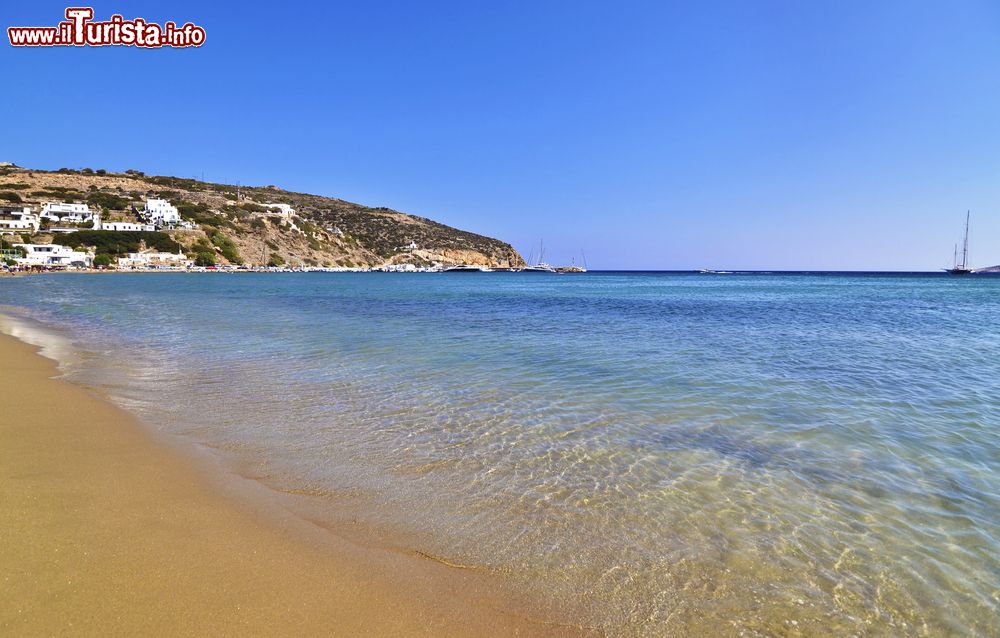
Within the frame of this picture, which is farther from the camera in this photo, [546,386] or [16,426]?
[546,386]

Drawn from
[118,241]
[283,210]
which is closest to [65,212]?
[118,241]

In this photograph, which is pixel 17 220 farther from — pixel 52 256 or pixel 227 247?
pixel 227 247

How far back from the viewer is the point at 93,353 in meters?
11.1

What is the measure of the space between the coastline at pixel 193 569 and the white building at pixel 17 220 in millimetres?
108678

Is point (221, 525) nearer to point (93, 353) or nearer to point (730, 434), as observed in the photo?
point (730, 434)

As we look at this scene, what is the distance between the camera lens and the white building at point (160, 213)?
94.4m

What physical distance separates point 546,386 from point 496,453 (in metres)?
3.27

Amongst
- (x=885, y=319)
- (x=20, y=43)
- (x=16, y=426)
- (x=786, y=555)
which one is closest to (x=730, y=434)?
(x=786, y=555)

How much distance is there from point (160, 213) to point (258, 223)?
17.9 m

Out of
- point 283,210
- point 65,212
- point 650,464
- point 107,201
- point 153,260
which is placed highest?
point 283,210

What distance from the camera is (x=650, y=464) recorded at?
5117mm

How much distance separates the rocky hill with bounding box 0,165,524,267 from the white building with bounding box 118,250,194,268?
15.3 ft

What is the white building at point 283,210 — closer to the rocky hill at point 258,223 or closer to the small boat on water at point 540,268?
the rocky hill at point 258,223

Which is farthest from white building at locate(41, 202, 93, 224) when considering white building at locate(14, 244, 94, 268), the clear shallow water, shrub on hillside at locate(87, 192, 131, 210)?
the clear shallow water
